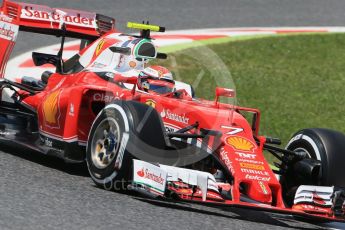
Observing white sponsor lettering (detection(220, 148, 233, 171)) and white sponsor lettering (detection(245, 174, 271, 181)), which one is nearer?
white sponsor lettering (detection(245, 174, 271, 181))

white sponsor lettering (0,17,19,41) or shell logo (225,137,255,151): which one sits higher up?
white sponsor lettering (0,17,19,41)

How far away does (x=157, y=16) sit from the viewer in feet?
55.8

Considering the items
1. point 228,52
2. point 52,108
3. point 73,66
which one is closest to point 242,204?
point 52,108

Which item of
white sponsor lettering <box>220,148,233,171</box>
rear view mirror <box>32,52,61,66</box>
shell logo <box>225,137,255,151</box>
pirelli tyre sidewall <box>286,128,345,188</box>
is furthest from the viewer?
rear view mirror <box>32,52,61,66</box>

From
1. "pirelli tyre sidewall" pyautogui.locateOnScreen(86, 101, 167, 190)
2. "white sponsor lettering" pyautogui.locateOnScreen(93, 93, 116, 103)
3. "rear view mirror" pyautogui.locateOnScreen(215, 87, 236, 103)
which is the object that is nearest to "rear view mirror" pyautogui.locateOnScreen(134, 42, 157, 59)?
"white sponsor lettering" pyautogui.locateOnScreen(93, 93, 116, 103)

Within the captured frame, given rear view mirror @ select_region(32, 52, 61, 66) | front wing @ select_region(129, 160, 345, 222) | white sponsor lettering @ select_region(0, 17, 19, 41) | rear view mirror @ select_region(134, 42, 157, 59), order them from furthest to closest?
rear view mirror @ select_region(32, 52, 61, 66)
white sponsor lettering @ select_region(0, 17, 19, 41)
rear view mirror @ select_region(134, 42, 157, 59)
front wing @ select_region(129, 160, 345, 222)

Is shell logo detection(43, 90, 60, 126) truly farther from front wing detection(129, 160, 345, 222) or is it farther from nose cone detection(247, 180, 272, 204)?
nose cone detection(247, 180, 272, 204)

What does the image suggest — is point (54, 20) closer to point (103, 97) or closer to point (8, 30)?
point (8, 30)

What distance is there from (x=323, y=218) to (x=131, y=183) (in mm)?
1501

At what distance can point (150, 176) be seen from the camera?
6.99 metres

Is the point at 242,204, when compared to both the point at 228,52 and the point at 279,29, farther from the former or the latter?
the point at 279,29

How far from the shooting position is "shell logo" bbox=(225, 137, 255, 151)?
7344 millimetres

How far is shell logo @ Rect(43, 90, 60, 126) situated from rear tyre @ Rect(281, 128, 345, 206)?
2.13 meters

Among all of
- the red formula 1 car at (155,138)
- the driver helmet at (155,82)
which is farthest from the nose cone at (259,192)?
the driver helmet at (155,82)
